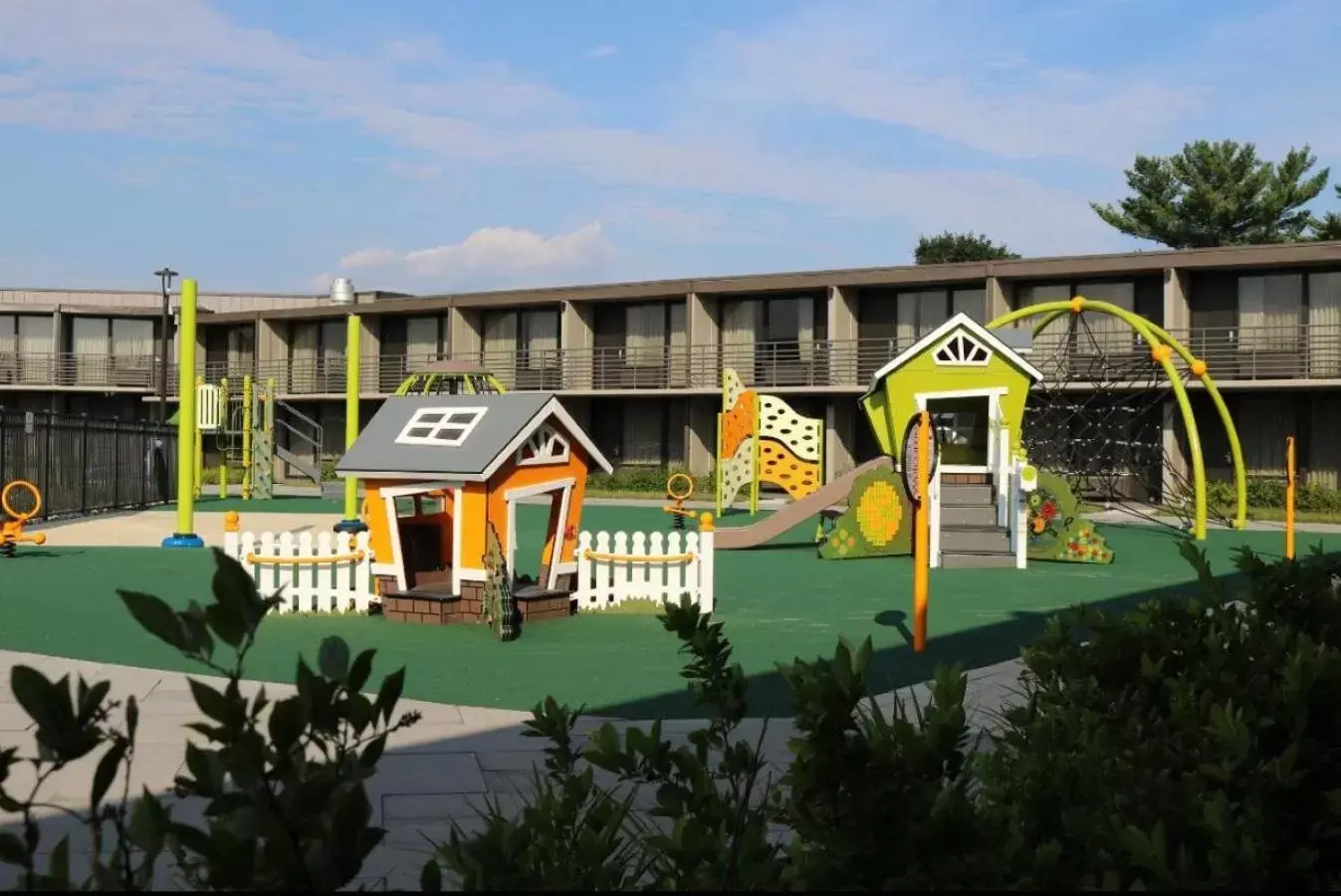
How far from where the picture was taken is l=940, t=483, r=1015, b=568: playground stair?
65.0 ft

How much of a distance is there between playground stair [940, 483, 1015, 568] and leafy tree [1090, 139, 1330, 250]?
3877 centimetres

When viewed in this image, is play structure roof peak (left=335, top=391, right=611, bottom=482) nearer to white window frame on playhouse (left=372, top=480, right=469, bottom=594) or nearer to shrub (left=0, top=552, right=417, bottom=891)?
white window frame on playhouse (left=372, top=480, right=469, bottom=594)

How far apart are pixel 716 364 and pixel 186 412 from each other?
2499cm

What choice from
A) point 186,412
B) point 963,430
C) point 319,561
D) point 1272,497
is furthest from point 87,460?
point 1272,497

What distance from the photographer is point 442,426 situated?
1390 centimetres

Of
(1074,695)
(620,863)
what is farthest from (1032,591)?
(620,863)

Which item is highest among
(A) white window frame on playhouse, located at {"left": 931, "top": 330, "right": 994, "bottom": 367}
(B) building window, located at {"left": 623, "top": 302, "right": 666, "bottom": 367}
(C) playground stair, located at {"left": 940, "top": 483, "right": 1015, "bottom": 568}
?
(B) building window, located at {"left": 623, "top": 302, "right": 666, "bottom": 367}

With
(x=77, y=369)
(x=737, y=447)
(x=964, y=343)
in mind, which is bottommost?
(x=737, y=447)

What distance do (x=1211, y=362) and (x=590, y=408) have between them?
808 inches

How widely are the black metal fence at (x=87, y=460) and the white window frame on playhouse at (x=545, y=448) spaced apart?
639 inches

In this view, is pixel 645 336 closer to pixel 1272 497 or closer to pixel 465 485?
pixel 1272 497

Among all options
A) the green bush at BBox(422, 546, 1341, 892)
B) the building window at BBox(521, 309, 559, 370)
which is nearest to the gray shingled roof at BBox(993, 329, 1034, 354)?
the green bush at BBox(422, 546, 1341, 892)

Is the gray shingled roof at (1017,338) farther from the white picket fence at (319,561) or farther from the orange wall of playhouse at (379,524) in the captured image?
the white picket fence at (319,561)

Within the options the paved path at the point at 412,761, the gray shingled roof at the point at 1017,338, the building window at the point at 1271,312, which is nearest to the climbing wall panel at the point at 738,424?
the gray shingled roof at the point at 1017,338
